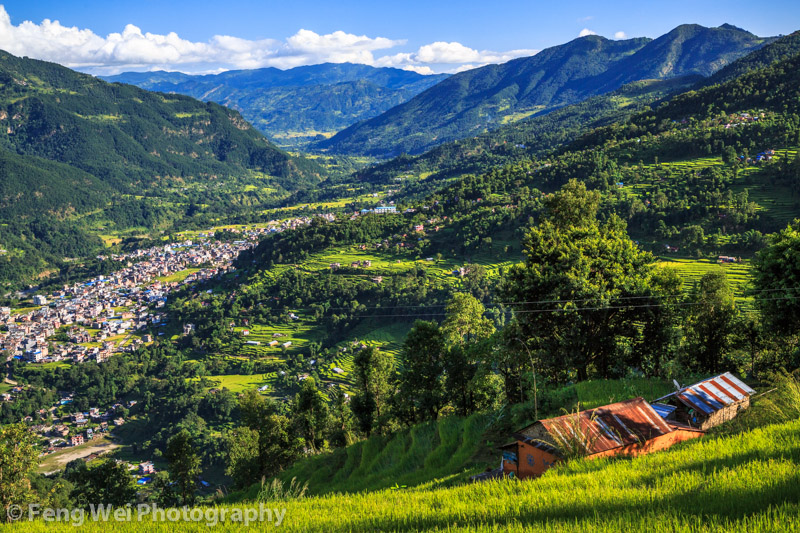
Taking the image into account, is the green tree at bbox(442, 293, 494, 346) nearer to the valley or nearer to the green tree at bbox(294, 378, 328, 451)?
the valley

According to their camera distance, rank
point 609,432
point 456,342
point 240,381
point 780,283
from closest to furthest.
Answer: point 609,432
point 780,283
point 456,342
point 240,381

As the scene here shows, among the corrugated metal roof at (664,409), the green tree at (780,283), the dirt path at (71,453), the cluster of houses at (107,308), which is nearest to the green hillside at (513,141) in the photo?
the cluster of houses at (107,308)

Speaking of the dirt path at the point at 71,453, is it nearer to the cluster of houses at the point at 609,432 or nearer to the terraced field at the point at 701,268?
the cluster of houses at the point at 609,432

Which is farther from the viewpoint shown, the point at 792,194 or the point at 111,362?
the point at 111,362

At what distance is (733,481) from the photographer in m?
3.65

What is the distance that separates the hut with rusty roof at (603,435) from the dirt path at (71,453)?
4809 centimetres

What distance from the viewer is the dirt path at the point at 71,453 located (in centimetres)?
4156

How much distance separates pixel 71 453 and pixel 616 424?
52.9 meters

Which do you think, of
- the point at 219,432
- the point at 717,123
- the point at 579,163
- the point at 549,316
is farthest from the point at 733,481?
the point at 717,123

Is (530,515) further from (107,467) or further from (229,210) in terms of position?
(229,210)

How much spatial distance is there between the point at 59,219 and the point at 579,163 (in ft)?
487

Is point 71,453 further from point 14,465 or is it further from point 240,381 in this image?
point 14,465

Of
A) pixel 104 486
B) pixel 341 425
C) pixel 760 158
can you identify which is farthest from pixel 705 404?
pixel 760 158

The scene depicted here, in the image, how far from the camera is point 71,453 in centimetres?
4403
